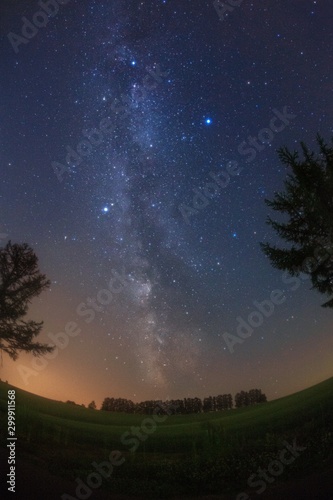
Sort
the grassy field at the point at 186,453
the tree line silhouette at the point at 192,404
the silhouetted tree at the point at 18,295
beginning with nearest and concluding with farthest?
the grassy field at the point at 186,453 → the silhouetted tree at the point at 18,295 → the tree line silhouette at the point at 192,404

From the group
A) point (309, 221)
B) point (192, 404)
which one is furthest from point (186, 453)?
point (192, 404)

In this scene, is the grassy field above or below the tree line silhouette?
below

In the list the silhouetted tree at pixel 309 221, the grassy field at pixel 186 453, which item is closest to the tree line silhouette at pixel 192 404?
the grassy field at pixel 186 453

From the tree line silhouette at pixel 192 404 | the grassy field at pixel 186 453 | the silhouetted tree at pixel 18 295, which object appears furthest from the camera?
the tree line silhouette at pixel 192 404

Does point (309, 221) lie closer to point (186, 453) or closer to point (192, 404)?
point (186, 453)

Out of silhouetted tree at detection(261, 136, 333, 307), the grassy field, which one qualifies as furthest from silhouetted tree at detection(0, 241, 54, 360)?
silhouetted tree at detection(261, 136, 333, 307)

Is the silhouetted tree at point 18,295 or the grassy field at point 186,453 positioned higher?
the silhouetted tree at point 18,295

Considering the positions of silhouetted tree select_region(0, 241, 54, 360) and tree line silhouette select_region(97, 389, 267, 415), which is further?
tree line silhouette select_region(97, 389, 267, 415)

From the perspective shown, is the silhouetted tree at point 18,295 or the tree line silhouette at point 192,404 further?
the tree line silhouette at point 192,404

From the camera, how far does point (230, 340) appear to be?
15.3m

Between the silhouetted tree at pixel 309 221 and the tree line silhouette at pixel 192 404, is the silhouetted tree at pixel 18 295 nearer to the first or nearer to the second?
the silhouetted tree at pixel 309 221

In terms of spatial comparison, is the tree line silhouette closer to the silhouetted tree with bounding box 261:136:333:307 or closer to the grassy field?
the grassy field

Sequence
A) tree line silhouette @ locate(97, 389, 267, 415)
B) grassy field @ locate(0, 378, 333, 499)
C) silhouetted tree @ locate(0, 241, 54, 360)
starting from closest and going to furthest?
grassy field @ locate(0, 378, 333, 499)
silhouetted tree @ locate(0, 241, 54, 360)
tree line silhouette @ locate(97, 389, 267, 415)

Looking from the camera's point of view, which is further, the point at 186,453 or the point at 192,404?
the point at 192,404
